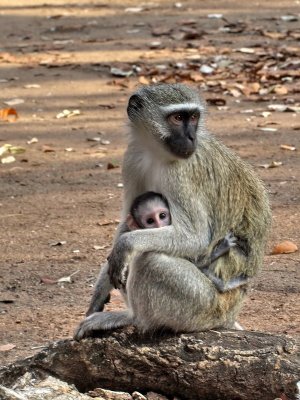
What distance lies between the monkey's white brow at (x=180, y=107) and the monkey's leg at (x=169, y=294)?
81cm

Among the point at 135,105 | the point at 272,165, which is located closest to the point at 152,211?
the point at 135,105

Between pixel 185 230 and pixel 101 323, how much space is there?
26.4 inches

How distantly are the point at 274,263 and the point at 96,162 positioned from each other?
10.3ft

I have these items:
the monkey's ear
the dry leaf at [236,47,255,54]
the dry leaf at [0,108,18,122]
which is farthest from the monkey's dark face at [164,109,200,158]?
the dry leaf at [236,47,255,54]

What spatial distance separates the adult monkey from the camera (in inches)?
207

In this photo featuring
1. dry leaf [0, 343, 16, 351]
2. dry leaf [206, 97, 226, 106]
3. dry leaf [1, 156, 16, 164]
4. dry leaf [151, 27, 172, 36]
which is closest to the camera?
dry leaf [0, 343, 16, 351]

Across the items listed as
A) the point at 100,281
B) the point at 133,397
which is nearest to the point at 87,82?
the point at 100,281

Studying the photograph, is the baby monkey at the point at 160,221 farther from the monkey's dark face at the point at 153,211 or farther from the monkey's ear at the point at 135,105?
the monkey's ear at the point at 135,105

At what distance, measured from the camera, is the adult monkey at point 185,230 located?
525cm

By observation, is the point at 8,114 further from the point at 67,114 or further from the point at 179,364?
the point at 179,364

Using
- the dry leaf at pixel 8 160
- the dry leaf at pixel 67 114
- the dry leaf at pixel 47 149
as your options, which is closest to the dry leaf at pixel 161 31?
the dry leaf at pixel 67 114

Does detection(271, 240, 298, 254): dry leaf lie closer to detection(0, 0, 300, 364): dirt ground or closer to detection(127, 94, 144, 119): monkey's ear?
detection(0, 0, 300, 364): dirt ground

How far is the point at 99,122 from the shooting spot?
1135cm

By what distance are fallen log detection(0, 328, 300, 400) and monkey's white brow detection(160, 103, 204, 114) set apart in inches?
47.7
